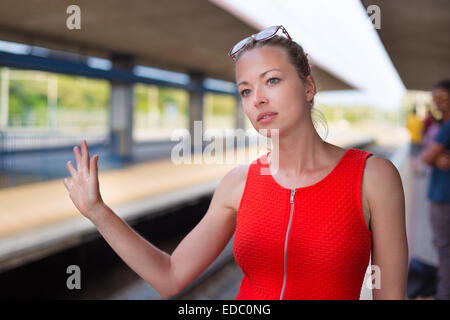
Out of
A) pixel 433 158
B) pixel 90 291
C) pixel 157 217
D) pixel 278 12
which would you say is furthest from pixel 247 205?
pixel 278 12

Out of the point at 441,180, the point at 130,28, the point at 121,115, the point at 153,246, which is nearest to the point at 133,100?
the point at 121,115

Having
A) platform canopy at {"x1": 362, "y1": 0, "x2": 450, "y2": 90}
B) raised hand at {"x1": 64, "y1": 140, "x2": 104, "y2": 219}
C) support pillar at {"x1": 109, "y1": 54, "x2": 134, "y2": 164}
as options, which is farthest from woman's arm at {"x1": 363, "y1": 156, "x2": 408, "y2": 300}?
support pillar at {"x1": 109, "y1": 54, "x2": 134, "y2": 164}

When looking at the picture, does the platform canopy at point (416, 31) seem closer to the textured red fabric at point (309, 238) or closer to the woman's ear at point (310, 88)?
the woman's ear at point (310, 88)

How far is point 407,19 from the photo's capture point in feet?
28.7

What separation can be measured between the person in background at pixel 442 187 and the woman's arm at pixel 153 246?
228cm

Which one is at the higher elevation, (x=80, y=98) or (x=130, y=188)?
(x=80, y=98)

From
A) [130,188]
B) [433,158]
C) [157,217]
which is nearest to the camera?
[433,158]

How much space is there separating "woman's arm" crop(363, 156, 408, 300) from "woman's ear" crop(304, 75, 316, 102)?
275mm

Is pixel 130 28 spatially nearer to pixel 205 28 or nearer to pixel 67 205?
pixel 205 28

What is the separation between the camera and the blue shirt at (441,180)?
119 inches

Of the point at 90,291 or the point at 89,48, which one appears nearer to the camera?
the point at 90,291

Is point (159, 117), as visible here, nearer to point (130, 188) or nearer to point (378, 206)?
point (130, 188)

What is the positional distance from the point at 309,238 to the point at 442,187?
247cm
